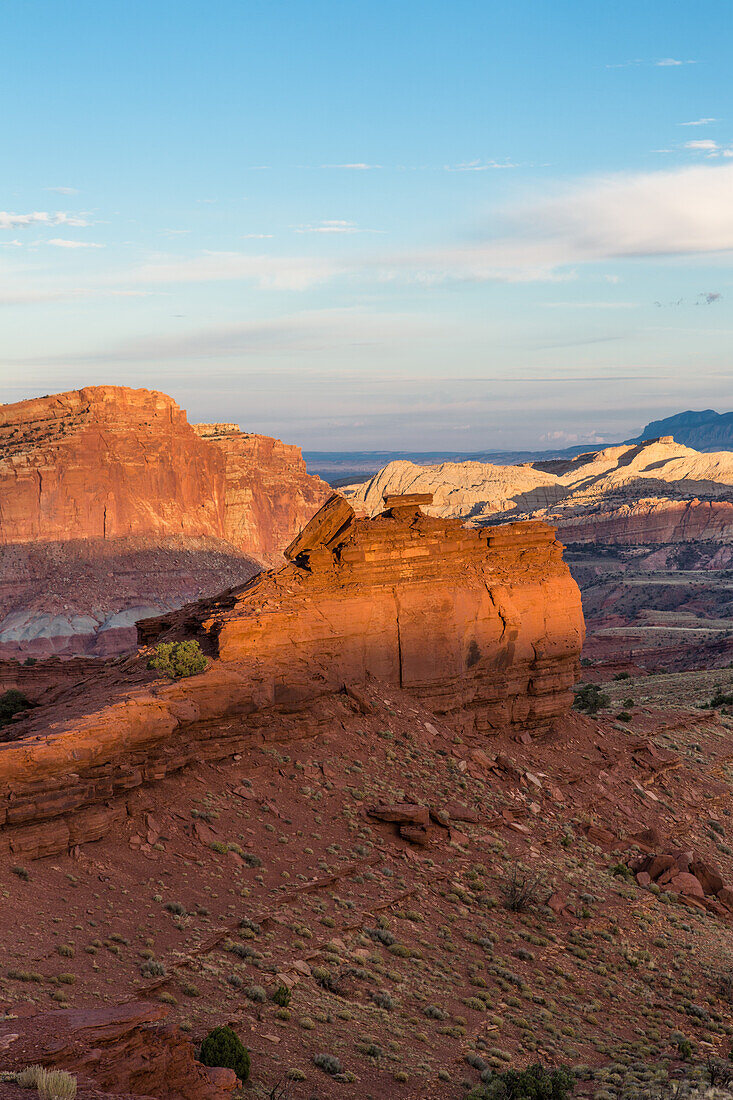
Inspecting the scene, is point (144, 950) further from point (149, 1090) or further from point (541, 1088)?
point (541, 1088)

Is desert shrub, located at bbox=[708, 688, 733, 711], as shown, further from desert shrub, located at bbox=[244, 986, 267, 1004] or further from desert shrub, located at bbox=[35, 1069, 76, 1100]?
desert shrub, located at bbox=[35, 1069, 76, 1100]

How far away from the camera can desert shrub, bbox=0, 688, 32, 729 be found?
32.5 metres

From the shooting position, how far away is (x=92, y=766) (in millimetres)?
19484

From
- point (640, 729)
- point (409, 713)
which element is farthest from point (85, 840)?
point (640, 729)

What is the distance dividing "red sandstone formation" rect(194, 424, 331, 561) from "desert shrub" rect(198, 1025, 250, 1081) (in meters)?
151

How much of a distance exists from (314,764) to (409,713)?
5.25 meters

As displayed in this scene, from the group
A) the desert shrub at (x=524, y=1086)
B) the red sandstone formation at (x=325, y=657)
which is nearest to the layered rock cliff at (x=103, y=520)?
the red sandstone formation at (x=325, y=657)

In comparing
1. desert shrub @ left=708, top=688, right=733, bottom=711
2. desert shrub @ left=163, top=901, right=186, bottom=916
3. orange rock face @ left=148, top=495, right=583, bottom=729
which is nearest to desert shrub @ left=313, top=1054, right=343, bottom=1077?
desert shrub @ left=163, top=901, right=186, bottom=916

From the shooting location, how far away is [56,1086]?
9.74 metres

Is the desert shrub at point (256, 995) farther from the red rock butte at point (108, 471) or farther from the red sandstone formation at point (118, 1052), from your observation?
the red rock butte at point (108, 471)

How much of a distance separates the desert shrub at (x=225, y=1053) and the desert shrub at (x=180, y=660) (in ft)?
38.4

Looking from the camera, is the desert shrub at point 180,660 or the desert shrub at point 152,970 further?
the desert shrub at point 180,660

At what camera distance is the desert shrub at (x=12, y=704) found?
32.5 metres

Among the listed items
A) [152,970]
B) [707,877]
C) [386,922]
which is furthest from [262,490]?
[152,970]
